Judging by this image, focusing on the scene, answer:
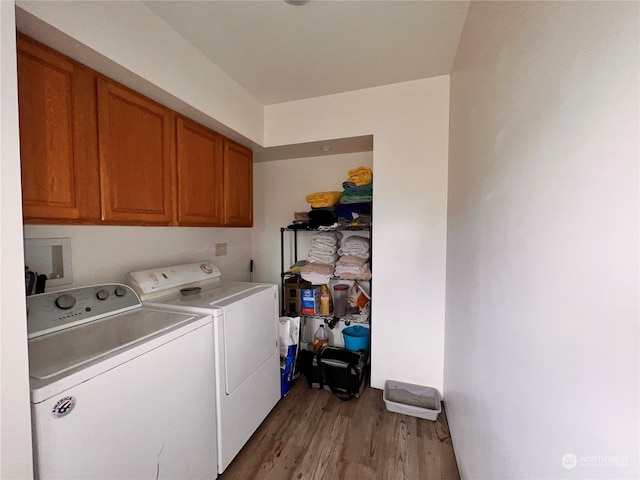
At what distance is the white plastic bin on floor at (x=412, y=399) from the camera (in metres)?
1.76

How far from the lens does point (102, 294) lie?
1.28 m

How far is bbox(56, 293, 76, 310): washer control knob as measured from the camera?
3.66 feet

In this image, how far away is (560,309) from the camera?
54 cm

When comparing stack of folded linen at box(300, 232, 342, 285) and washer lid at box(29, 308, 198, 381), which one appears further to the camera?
stack of folded linen at box(300, 232, 342, 285)

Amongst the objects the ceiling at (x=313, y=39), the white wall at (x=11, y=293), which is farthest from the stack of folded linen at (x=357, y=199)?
the white wall at (x=11, y=293)

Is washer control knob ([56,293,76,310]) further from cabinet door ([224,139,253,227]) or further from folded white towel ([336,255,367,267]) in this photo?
folded white towel ([336,255,367,267])

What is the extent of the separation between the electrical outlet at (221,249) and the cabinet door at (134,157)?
853 millimetres

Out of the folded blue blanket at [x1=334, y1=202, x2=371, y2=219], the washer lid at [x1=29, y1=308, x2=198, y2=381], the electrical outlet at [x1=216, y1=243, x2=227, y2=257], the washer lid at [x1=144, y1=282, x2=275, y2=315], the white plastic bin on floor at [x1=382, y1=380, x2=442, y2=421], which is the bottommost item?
the white plastic bin on floor at [x1=382, y1=380, x2=442, y2=421]

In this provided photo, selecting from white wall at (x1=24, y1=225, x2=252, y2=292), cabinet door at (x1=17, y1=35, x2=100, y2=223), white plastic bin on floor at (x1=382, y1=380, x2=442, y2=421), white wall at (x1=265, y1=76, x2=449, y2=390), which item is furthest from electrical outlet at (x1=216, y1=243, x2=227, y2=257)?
white plastic bin on floor at (x1=382, y1=380, x2=442, y2=421)

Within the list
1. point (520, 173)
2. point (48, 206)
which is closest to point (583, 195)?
point (520, 173)

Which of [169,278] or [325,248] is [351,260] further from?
[169,278]

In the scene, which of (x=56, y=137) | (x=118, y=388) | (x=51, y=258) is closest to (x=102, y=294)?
(x=51, y=258)

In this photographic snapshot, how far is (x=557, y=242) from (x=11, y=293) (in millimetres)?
1305

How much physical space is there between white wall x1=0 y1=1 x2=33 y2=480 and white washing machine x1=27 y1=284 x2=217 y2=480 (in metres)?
0.06
